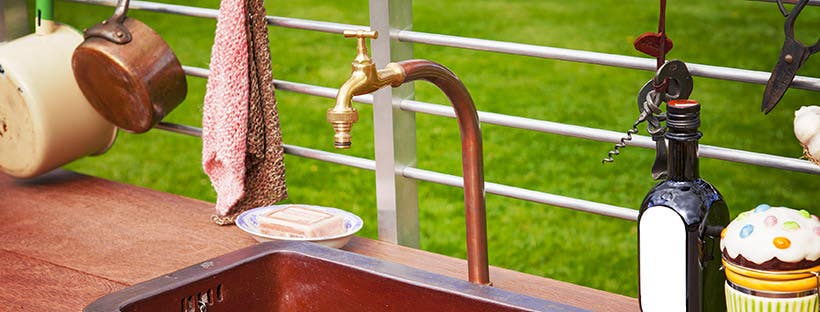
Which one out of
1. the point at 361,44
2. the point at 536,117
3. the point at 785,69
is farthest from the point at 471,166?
the point at 536,117

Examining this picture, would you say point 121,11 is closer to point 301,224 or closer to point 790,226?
point 301,224

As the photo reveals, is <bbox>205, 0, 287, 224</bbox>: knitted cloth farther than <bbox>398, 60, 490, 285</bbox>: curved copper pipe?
Yes

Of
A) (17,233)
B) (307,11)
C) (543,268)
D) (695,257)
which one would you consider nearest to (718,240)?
(695,257)

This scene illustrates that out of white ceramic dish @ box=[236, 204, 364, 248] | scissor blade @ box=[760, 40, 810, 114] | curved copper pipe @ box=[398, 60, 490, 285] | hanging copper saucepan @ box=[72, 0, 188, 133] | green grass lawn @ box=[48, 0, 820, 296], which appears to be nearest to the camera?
scissor blade @ box=[760, 40, 810, 114]

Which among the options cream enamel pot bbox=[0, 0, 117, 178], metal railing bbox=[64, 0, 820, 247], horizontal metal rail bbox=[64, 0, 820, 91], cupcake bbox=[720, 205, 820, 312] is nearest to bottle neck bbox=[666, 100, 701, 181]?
cupcake bbox=[720, 205, 820, 312]

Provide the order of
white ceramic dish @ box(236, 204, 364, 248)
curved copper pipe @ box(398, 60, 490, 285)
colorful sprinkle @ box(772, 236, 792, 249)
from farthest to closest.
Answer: white ceramic dish @ box(236, 204, 364, 248)
curved copper pipe @ box(398, 60, 490, 285)
colorful sprinkle @ box(772, 236, 792, 249)

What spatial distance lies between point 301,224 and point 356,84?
493 millimetres

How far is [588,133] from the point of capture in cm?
170

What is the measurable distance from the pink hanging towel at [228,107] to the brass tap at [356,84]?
0.45 m

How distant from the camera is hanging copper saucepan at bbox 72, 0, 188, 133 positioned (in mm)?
1850

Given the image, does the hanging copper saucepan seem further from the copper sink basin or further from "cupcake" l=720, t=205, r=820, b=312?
"cupcake" l=720, t=205, r=820, b=312

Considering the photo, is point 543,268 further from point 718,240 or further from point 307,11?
point 307,11

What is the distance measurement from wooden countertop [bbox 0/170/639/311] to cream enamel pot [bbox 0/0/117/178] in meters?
0.07

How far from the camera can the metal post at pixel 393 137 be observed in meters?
1.76
